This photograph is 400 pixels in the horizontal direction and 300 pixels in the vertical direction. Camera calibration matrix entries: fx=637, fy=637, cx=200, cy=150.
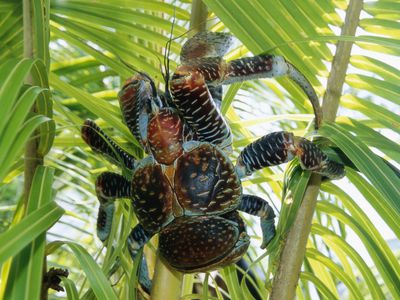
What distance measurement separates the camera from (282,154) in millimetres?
513

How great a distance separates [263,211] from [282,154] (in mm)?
82

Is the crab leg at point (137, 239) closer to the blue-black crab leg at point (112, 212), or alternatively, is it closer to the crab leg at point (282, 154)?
the blue-black crab leg at point (112, 212)

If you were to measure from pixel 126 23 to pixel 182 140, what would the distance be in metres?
0.22

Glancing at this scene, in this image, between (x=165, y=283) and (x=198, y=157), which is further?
(x=165, y=283)

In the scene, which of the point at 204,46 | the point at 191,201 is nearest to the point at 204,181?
the point at 191,201

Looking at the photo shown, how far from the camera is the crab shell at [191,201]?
1.59 feet

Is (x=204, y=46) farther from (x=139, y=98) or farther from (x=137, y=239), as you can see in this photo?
(x=137, y=239)

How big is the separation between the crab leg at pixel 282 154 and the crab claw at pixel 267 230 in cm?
7

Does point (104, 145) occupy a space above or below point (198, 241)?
above

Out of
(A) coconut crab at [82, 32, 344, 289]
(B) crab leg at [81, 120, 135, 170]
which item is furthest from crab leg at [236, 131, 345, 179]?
(B) crab leg at [81, 120, 135, 170]

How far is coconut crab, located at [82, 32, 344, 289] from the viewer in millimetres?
482

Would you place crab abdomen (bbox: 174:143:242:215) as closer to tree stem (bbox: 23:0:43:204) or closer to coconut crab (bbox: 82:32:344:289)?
coconut crab (bbox: 82:32:344:289)

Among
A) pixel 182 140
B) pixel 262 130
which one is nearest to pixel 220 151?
pixel 182 140

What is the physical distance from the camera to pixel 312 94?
0.54m
